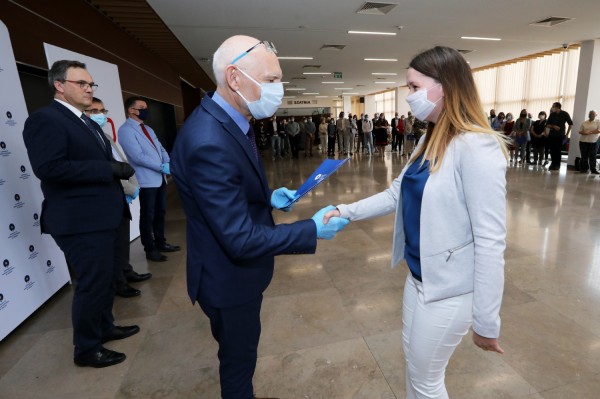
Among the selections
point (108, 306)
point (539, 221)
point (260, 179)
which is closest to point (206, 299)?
point (260, 179)

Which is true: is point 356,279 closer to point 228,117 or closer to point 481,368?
point 481,368

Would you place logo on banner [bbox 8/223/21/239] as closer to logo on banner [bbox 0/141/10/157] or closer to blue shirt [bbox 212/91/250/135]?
logo on banner [bbox 0/141/10/157]

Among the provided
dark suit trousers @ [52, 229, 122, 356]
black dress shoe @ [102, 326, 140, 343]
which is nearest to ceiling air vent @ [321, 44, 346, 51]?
dark suit trousers @ [52, 229, 122, 356]

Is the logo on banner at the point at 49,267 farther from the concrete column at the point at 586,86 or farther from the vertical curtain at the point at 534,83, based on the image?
the vertical curtain at the point at 534,83

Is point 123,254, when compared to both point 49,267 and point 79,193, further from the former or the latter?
point 79,193

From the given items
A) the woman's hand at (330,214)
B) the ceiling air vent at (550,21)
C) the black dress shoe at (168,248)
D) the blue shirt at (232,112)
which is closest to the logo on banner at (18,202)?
the black dress shoe at (168,248)

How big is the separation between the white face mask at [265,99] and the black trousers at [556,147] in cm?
933

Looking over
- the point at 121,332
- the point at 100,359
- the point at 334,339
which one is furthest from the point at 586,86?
the point at 100,359

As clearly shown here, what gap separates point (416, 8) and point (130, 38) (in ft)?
17.1

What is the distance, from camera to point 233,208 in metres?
0.90

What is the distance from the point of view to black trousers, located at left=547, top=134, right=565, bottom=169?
26.0 feet

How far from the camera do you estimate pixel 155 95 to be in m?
7.27

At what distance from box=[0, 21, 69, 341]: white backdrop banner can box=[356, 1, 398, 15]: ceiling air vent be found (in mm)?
4981

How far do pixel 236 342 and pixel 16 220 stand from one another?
7.33 ft
